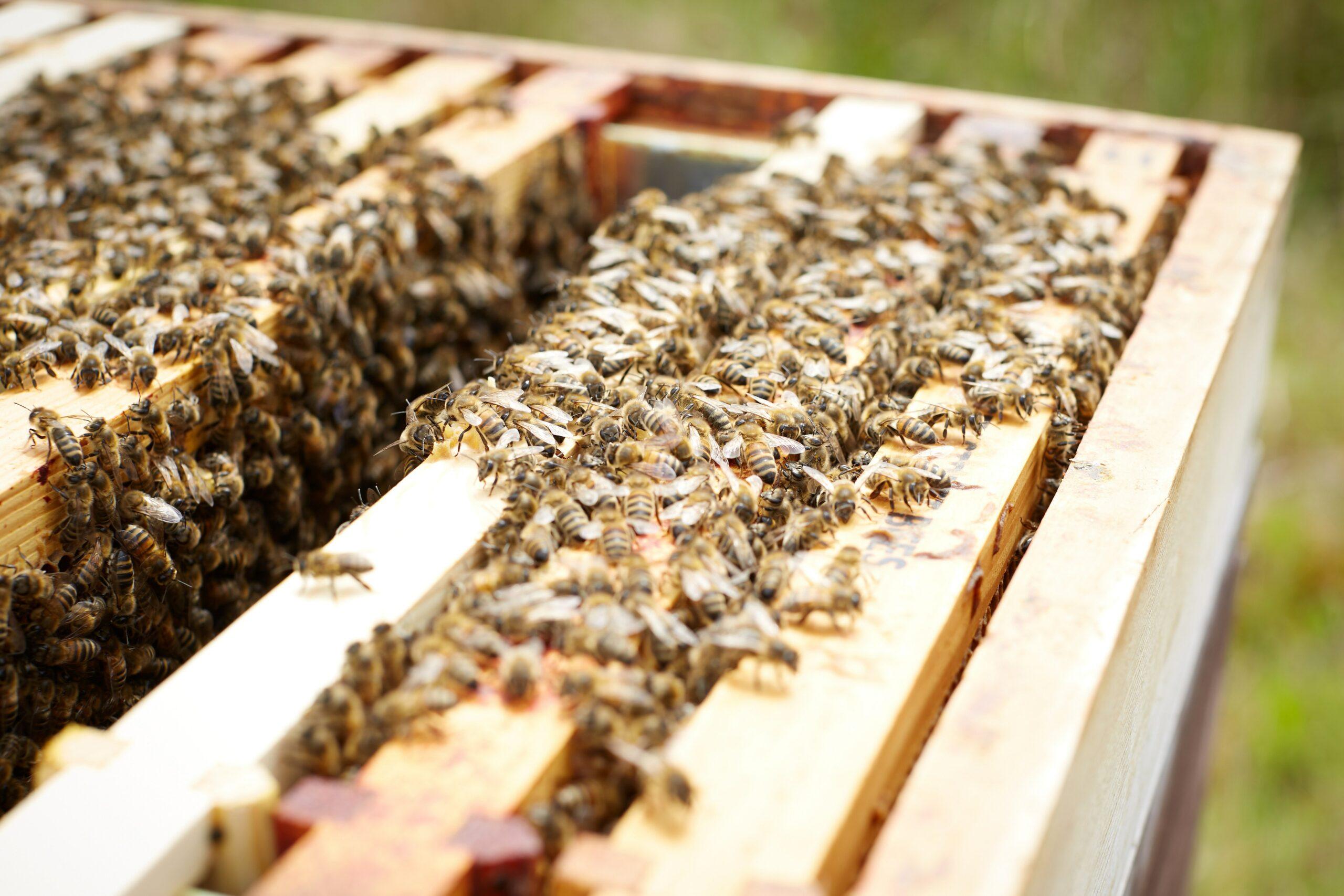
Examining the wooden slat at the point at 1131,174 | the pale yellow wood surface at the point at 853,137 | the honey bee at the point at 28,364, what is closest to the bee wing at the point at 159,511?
the honey bee at the point at 28,364

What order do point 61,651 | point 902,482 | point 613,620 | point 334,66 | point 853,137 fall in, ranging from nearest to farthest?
point 613,620
point 902,482
point 61,651
point 853,137
point 334,66

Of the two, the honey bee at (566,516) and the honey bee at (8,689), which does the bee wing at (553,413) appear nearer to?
the honey bee at (566,516)

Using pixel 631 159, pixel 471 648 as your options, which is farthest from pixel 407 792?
pixel 631 159

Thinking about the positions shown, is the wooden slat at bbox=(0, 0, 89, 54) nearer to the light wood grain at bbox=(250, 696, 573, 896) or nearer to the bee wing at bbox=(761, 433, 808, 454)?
the bee wing at bbox=(761, 433, 808, 454)

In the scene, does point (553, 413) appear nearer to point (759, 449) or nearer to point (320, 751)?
point (759, 449)

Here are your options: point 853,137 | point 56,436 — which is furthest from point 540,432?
point 853,137
